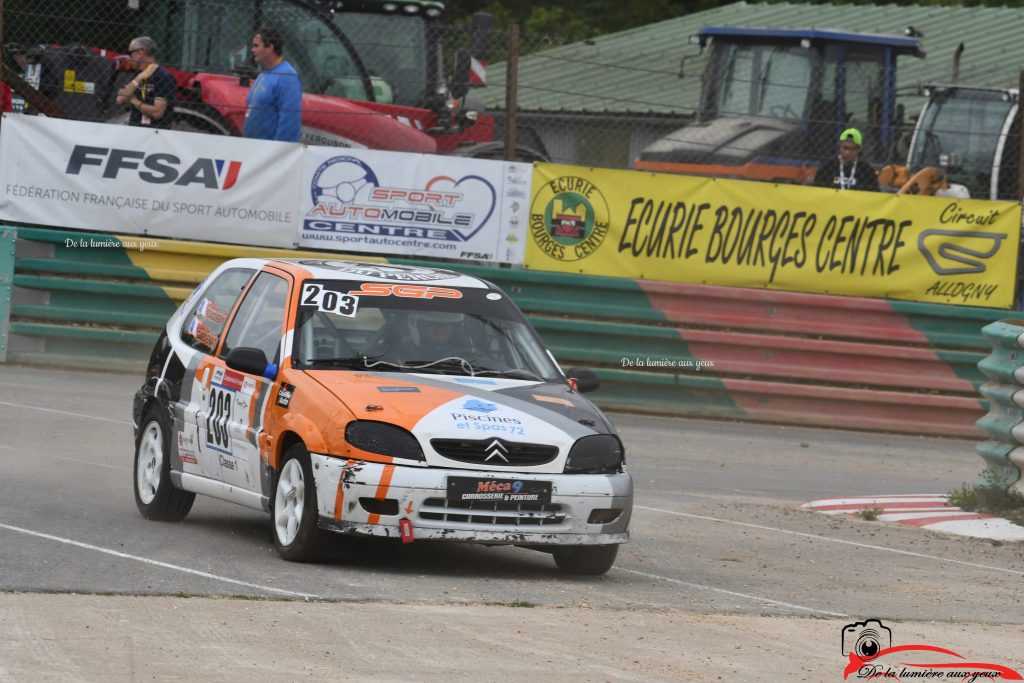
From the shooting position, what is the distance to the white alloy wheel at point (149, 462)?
9641 millimetres

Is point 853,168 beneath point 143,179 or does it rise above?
above

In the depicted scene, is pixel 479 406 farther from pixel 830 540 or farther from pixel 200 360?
pixel 830 540

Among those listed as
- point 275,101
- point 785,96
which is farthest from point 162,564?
point 785,96

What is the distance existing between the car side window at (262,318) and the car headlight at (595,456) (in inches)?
66.3

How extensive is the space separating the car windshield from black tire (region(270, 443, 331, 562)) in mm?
619

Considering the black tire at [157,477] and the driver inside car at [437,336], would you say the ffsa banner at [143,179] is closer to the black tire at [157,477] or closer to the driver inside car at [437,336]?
the black tire at [157,477]

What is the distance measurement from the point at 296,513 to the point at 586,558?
1486mm

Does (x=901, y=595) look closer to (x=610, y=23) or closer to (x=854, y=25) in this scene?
(x=854, y=25)

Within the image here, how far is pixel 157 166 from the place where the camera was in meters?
15.9

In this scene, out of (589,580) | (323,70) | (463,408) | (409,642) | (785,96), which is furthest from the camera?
(785,96)

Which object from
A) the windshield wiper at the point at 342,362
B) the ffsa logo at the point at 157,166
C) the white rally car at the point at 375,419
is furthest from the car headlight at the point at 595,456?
the ffsa logo at the point at 157,166

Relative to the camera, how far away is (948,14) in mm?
41969

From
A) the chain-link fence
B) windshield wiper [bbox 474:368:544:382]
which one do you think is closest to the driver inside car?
windshield wiper [bbox 474:368:544:382]

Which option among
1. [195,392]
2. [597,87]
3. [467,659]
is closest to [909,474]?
[195,392]
